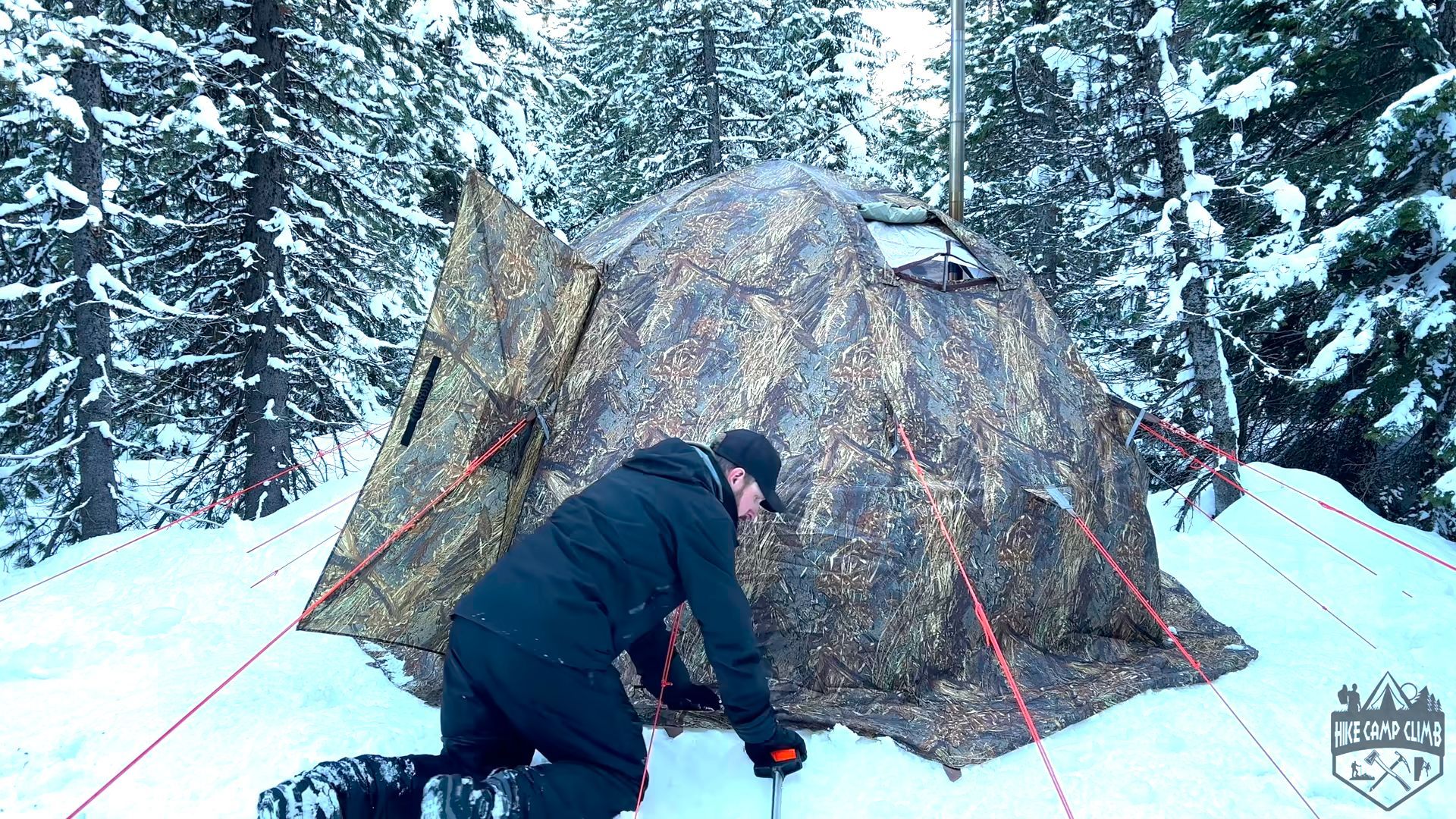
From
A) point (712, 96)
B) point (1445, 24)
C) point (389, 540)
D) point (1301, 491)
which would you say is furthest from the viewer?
point (712, 96)

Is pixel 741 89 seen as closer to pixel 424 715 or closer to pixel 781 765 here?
pixel 424 715

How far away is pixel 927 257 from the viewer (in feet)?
17.9

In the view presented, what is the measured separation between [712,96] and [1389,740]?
1341cm

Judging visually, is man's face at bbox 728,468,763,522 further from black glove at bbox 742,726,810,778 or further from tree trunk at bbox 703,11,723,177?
tree trunk at bbox 703,11,723,177

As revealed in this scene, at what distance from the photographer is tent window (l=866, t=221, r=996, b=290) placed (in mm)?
5344

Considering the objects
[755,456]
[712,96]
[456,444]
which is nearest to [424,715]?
[456,444]

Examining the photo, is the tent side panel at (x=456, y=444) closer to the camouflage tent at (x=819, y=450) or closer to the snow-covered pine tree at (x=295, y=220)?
the camouflage tent at (x=819, y=450)

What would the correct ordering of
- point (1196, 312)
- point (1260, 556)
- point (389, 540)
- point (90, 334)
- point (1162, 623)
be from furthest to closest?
point (1196, 312), point (90, 334), point (1260, 556), point (1162, 623), point (389, 540)

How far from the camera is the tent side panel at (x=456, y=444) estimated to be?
4.54 m

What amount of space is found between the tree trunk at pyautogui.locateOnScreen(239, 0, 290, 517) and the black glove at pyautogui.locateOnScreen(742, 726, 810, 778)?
7.41m

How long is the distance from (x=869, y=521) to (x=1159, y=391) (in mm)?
8183

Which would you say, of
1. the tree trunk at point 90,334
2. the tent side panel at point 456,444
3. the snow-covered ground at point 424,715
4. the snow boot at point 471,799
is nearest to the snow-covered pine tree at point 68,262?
the tree trunk at point 90,334

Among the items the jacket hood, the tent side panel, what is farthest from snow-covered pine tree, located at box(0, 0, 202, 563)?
→ the jacket hood

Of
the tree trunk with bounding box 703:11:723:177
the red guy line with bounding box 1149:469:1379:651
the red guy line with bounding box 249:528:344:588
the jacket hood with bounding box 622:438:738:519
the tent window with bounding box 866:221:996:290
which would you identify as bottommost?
the red guy line with bounding box 249:528:344:588
